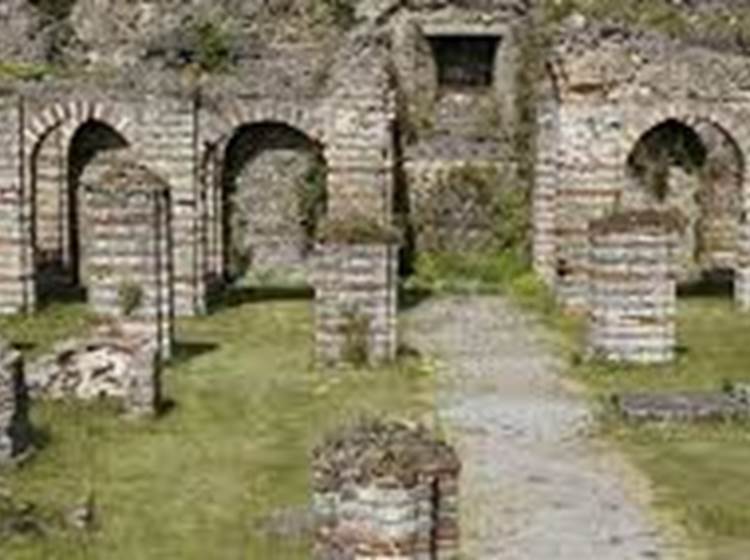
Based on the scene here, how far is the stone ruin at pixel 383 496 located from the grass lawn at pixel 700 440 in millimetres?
3812

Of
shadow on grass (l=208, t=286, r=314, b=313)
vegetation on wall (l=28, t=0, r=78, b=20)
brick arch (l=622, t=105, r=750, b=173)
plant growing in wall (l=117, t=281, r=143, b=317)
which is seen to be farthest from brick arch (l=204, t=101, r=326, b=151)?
vegetation on wall (l=28, t=0, r=78, b=20)

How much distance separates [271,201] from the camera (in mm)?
36062

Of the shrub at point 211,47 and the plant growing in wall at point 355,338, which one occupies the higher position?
the shrub at point 211,47

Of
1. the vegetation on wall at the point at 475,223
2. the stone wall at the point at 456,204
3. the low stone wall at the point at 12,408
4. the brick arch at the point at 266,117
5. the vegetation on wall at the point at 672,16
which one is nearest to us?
the low stone wall at the point at 12,408

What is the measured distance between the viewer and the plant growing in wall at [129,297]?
1118 inches

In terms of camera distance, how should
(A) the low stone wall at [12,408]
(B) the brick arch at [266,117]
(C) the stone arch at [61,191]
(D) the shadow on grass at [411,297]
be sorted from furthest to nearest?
(C) the stone arch at [61,191] → (B) the brick arch at [266,117] → (D) the shadow on grass at [411,297] → (A) the low stone wall at [12,408]

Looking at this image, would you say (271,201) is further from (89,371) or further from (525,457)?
(525,457)

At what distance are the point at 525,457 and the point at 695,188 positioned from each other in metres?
13.6

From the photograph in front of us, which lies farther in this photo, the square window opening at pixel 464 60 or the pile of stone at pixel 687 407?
the square window opening at pixel 464 60

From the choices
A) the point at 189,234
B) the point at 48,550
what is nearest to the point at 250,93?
the point at 189,234

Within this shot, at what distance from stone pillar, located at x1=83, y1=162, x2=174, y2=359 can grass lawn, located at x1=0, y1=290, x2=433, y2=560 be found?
0.77 m

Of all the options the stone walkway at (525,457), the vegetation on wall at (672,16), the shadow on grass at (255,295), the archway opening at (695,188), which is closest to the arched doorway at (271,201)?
the shadow on grass at (255,295)

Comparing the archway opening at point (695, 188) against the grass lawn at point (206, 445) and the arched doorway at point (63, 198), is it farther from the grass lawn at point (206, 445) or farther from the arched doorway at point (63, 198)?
the arched doorway at point (63, 198)

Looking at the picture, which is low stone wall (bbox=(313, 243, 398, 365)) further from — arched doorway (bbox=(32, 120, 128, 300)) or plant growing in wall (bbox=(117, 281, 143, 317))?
arched doorway (bbox=(32, 120, 128, 300))
